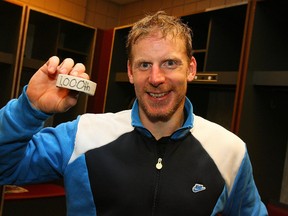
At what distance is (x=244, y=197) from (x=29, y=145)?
30.9 inches

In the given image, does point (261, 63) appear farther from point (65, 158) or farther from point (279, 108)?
point (65, 158)

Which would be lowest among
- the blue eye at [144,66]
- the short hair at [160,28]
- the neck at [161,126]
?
the neck at [161,126]

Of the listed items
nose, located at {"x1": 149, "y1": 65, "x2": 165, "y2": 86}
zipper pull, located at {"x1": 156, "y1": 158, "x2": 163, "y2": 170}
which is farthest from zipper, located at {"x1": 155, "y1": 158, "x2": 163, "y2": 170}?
nose, located at {"x1": 149, "y1": 65, "x2": 165, "y2": 86}

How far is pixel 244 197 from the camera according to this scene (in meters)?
1.28

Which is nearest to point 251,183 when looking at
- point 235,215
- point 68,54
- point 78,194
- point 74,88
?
point 235,215

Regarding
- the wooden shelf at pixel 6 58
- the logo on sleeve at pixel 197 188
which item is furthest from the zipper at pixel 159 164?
the wooden shelf at pixel 6 58

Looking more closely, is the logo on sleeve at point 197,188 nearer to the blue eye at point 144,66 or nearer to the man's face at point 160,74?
the man's face at point 160,74

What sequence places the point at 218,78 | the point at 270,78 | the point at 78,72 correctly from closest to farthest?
the point at 78,72 < the point at 270,78 < the point at 218,78

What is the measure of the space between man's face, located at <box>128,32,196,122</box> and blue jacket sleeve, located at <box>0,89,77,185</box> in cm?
28

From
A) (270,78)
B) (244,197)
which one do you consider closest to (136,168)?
(244,197)

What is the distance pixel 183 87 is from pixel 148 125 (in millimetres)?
188

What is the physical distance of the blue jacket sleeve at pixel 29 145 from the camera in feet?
3.29

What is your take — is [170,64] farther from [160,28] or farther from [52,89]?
[52,89]

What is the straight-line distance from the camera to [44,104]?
1017 mm
